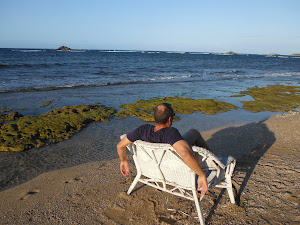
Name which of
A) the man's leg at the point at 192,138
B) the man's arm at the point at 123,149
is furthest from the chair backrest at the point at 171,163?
the man's leg at the point at 192,138

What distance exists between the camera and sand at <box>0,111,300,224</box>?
9.53 feet

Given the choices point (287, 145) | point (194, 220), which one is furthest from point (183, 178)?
point (287, 145)

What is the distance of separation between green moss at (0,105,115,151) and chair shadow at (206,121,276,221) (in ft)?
12.6

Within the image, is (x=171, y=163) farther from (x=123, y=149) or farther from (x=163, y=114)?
(x=123, y=149)

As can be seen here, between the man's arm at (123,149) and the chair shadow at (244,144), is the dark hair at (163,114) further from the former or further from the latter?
the chair shadow at (244,144)

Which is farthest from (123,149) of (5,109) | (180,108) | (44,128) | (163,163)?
(5,109)

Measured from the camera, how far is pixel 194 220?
2867mm

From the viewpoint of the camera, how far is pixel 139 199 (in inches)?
131

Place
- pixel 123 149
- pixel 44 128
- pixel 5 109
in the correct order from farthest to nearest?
pixel 5 109 < pixel 44 128 < pixel 123 149

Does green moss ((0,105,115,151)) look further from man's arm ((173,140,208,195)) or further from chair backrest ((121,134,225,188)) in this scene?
man's arm ((173,140,208,195))

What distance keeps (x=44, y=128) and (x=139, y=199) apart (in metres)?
4.26

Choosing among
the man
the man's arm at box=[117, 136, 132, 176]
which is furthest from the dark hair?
the man's arm at box=[117, 136, 132, 176]

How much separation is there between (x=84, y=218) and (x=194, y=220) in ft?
4.57

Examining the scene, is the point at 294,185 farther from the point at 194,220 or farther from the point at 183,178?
the point at 183,178
